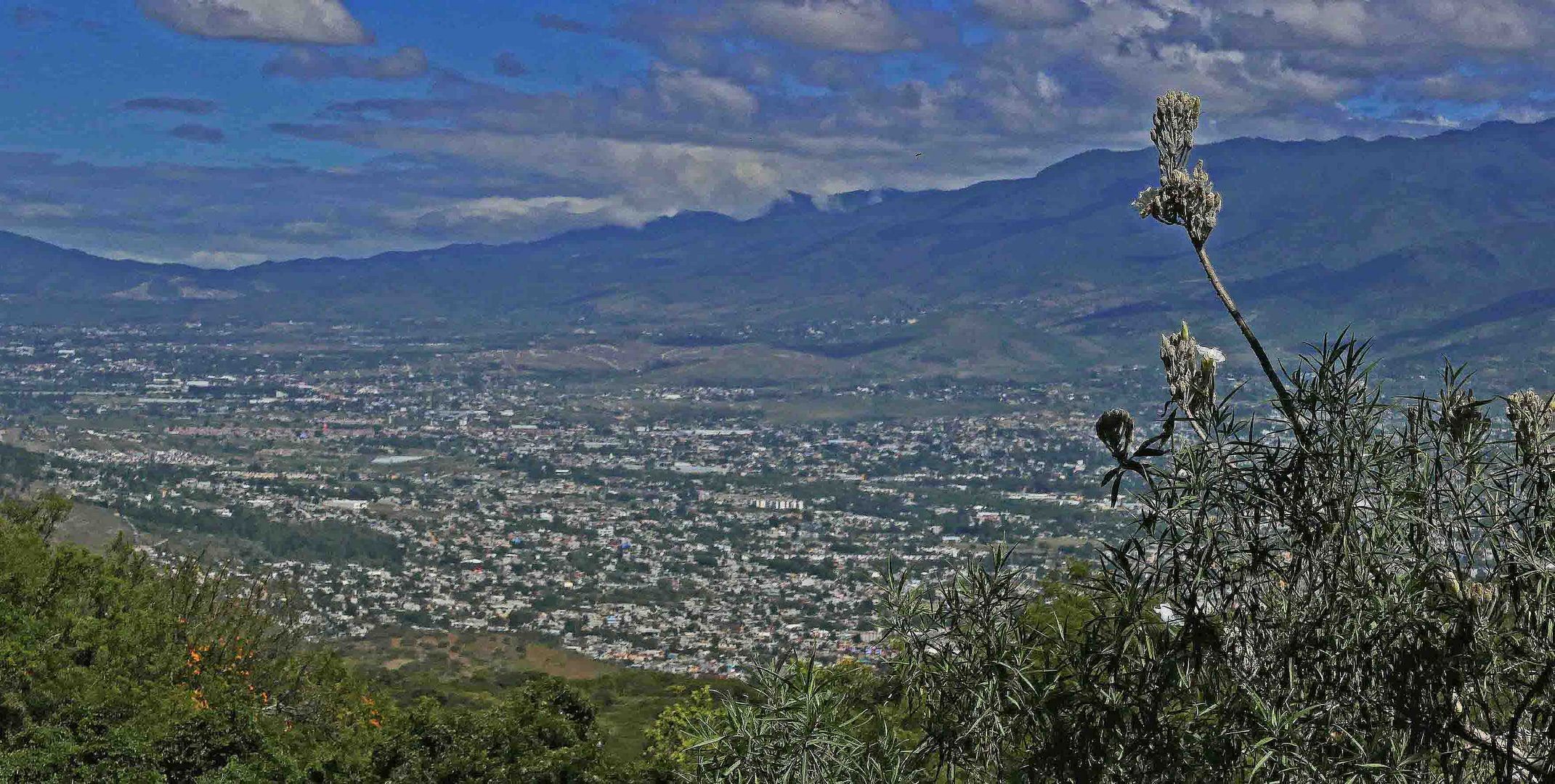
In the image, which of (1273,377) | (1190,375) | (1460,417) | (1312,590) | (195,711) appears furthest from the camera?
(195,711)

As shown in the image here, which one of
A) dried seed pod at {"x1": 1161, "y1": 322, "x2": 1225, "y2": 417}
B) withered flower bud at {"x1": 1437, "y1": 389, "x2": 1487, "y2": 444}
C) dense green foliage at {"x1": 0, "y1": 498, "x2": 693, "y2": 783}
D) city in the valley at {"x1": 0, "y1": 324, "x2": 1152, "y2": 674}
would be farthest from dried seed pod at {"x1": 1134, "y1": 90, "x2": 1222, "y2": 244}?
dense green foliage at {"x1": 0, "y1": 498, "x2": 693, "y2": 783}

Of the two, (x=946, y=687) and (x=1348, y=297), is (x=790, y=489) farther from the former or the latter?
(x=1348, y=297)

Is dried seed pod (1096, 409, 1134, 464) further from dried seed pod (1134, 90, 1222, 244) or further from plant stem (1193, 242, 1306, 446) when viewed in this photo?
dried seed pod (1134, 90, 1222, 244)

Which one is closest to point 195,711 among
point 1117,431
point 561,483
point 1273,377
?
point 1117,431

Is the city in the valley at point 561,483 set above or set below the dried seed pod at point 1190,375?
below

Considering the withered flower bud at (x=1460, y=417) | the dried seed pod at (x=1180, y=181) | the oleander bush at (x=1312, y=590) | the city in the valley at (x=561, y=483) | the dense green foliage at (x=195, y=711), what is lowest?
the city in the valley at (x=561, y=483)

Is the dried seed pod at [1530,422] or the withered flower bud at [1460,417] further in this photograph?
the withered flower bud at [1460,417]

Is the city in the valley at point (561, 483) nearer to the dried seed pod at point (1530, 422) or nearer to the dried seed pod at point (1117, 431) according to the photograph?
the dried seed pod at point (1117, 431)

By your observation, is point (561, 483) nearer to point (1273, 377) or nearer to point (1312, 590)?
point (1312, 590)

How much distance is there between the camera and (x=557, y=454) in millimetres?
123750

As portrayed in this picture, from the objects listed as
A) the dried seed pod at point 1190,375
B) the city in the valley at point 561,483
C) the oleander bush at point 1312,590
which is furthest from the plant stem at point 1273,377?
the city in the valley at point 561,483

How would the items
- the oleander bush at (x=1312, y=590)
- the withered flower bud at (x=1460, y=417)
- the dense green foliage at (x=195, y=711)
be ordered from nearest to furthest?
the oleander bush at (x=1312, y=590), the withered flower bud at (x=1460, y=417), the dense green foliage at (x=195, y=711)

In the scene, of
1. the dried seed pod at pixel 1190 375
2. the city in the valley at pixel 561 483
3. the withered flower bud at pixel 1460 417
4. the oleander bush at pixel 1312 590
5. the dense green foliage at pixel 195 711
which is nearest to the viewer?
the oleander bush at pixel 1312 590

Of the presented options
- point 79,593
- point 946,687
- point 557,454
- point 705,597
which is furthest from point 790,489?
point 946,687
